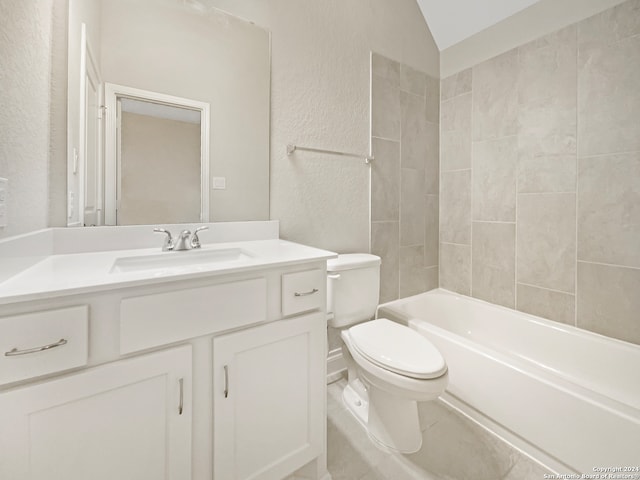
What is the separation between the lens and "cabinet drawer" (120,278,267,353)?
75 cm

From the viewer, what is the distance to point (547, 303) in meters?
1.79

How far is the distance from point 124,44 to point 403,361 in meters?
1.74

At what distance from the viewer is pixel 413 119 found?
2.15 meters

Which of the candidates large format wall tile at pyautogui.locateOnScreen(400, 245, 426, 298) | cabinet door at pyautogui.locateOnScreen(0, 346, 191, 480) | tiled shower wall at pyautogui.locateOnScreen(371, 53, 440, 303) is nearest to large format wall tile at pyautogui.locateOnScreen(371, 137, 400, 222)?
tiled shower wall at pyautogui.locateOnScreen(371, 53, 440, 303)

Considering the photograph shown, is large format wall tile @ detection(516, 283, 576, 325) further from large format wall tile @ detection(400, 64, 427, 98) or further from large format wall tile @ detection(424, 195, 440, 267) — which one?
large format wall tile @ detection(400, 64, 427, 98)

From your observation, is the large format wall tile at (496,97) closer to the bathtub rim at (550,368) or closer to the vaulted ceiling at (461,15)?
the vaulted ceiling at (461,15)

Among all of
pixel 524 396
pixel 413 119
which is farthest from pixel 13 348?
pixel 413 119

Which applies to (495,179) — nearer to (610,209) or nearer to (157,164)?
(610,209)

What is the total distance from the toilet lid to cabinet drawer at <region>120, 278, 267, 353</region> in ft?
1.87

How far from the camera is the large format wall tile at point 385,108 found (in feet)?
6.36

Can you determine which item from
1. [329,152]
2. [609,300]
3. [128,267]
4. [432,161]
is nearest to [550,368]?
[609,300]

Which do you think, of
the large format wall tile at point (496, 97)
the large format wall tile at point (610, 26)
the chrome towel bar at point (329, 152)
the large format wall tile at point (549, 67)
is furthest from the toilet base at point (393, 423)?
the large format wall tile at point (610, 26)

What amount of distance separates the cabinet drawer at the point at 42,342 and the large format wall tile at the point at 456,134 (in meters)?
2.37

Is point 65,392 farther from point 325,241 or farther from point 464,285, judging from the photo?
point 464,285
